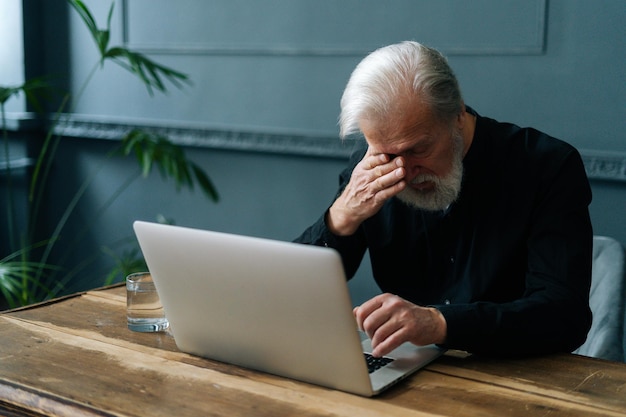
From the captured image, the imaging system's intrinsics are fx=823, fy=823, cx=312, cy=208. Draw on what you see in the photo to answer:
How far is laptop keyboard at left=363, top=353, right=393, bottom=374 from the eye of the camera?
1.46m

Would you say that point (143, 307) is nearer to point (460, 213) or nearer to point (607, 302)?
point (460, 213)

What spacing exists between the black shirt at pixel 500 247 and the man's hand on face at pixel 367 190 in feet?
0.24

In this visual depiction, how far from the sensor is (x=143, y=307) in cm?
173

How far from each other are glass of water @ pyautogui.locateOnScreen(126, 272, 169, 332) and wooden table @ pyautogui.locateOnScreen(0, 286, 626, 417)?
0.05 metres

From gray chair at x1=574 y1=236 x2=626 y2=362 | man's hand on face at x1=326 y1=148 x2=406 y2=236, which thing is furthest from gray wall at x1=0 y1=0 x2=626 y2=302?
man's hand on face at x1=326 y1=148 x2=406 y2=236

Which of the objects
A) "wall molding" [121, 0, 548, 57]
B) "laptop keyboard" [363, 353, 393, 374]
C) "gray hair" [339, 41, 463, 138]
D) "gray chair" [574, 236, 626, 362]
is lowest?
"gray chair" [574, 236, 626, 362]

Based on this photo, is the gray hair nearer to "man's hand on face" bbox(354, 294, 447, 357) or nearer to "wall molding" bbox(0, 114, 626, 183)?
"man's hand on face" bbox(354, 294, 447, 357)

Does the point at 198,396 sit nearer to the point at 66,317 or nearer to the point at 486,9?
the point at 66,317

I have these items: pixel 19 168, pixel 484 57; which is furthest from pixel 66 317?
pixel 19 168

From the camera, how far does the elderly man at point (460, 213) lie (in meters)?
1.61

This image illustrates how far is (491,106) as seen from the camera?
9.36ft

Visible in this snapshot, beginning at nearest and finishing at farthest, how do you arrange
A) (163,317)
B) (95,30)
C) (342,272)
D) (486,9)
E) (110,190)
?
(342,272) < (163,317) < (486,9) < (95,30) < (110,190)

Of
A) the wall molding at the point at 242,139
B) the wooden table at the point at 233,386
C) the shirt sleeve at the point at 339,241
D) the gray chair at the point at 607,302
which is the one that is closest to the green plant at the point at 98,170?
the wall molding at the point at 242,139

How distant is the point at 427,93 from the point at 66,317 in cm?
93
